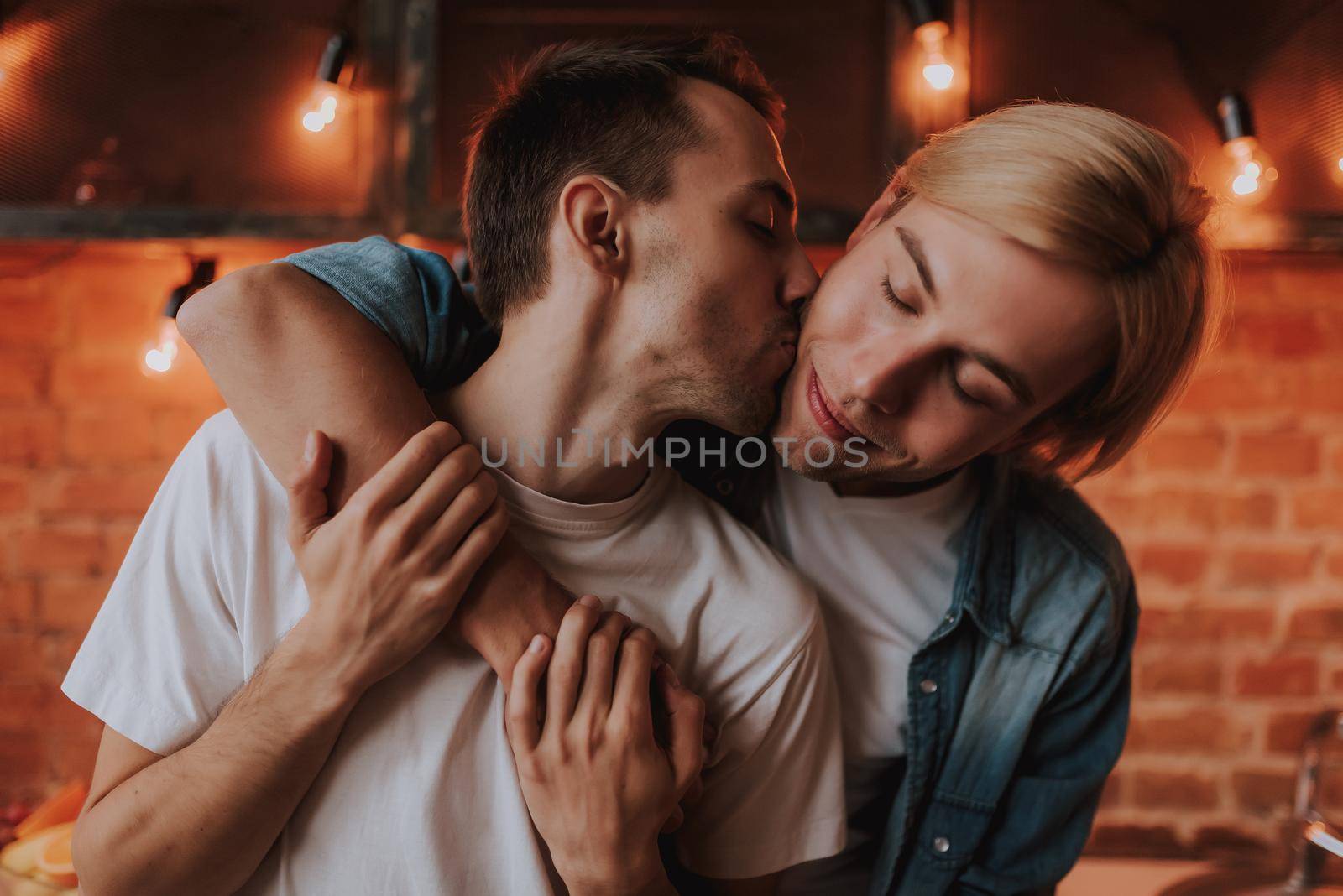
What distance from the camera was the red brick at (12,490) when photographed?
1958mm

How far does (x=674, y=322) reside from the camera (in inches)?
34.4

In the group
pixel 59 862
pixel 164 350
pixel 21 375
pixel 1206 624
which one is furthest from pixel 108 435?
pixel 1206 624

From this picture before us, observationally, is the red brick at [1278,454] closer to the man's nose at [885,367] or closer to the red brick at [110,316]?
the man's nose at [885,367]

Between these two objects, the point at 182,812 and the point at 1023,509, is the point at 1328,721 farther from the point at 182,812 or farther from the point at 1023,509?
the point at 182,812

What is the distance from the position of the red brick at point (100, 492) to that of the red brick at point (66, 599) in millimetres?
162

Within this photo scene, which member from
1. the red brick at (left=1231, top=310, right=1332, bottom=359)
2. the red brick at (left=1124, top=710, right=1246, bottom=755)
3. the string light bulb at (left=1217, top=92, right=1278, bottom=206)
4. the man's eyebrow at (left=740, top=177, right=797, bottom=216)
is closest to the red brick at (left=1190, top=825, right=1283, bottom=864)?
the red brick at (left=1124, top=710, right=1246, bottom=755)

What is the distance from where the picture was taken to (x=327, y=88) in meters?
1.57

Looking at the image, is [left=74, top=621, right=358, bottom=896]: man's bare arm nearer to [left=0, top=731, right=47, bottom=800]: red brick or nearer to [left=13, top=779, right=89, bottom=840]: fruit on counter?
[left=13, top=779, right=89, bottom=840]: fruit on counter

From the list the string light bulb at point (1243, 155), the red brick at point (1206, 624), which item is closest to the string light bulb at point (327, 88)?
the string light bulb at point (1243, 155)

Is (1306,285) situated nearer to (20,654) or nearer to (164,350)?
(164,350)

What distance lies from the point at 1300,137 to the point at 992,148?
3.65 feet

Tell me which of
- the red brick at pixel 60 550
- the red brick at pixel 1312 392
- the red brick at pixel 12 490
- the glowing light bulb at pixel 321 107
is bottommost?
the red brick at pixel 60 550

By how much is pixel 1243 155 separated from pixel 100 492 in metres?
2.43

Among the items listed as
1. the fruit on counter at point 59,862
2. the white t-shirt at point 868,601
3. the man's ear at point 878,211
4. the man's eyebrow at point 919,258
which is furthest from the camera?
the fruit on counter at point 59,862
